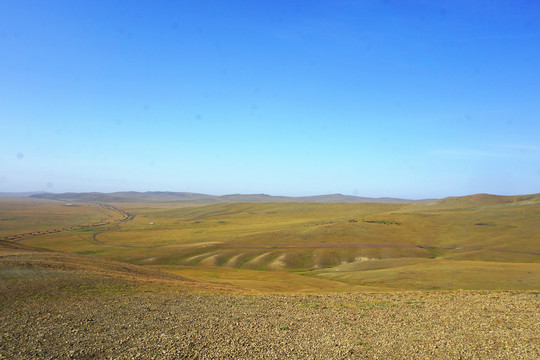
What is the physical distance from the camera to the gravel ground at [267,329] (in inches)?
665

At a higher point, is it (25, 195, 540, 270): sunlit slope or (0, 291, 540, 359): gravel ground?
(0, 291, 540, 359): gravel ground

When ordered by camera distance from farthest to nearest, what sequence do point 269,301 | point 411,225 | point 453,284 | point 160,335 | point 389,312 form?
point 411,225 < point 453,284 < point 269,301 < point 389,312 < point 160,335

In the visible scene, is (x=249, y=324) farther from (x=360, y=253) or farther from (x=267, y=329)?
(x=360, y=253)

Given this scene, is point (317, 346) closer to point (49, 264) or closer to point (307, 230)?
point (49, 264)

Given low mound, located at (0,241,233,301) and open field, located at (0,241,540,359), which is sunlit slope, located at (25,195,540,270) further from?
open field, located at (0,241,540,359)

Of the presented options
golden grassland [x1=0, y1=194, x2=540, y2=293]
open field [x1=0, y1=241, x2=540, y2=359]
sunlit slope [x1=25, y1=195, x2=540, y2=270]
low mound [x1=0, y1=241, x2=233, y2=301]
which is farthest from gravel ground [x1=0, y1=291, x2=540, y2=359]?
sunlit slope [x1=25, y1=195, x2=540, y2=270]

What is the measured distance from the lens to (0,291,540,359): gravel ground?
16.9 m

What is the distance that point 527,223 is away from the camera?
137250 mm

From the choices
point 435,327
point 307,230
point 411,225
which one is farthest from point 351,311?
point 411,225

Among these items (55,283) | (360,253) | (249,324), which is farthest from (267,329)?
(360,253)

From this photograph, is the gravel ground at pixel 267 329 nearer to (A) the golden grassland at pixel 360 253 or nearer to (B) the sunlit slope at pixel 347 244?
(A) the golden grassland at pixel 360 253

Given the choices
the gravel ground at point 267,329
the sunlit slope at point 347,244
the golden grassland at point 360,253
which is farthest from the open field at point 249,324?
the sunlit slope at point 347,244

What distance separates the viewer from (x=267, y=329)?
20812mm

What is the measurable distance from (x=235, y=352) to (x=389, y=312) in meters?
13.5
